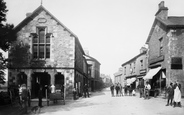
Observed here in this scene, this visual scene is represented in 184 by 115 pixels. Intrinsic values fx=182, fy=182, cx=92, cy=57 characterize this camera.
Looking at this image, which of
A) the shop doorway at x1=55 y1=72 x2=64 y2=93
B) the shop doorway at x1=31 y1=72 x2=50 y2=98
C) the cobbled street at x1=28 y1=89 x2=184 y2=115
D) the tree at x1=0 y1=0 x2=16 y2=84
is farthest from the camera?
the shop doorway at x1=31 y1=72 x2=50 y2=98

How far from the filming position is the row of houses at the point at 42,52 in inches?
744

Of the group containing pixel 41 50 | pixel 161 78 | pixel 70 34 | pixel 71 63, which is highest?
pixel 70 34

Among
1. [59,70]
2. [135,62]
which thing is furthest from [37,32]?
[135,62]

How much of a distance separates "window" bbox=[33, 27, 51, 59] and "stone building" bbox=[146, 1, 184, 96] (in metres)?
11.7

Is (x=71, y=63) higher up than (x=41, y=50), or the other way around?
(x=41, y=50)

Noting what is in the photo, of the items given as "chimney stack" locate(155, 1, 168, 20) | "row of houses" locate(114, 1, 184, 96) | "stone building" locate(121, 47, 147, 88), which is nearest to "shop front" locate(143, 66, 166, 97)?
"row of houses" locate(114, 1, 184, 96)

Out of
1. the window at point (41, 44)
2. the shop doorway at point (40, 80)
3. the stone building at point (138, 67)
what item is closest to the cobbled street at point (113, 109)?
the shop doorway at point (40, 80)

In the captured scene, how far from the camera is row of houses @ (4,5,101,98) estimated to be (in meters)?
18.9

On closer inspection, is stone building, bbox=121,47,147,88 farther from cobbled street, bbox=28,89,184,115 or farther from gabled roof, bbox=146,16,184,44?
cobbled street, bbox=28,89,184,115

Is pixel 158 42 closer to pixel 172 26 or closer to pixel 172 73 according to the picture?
pixel 172 26

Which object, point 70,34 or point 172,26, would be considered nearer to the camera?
point 172,26

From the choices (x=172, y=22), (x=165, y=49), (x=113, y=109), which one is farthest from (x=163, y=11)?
(x=113, y=109)

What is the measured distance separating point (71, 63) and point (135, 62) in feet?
61.3

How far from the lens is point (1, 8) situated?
14234 mm
